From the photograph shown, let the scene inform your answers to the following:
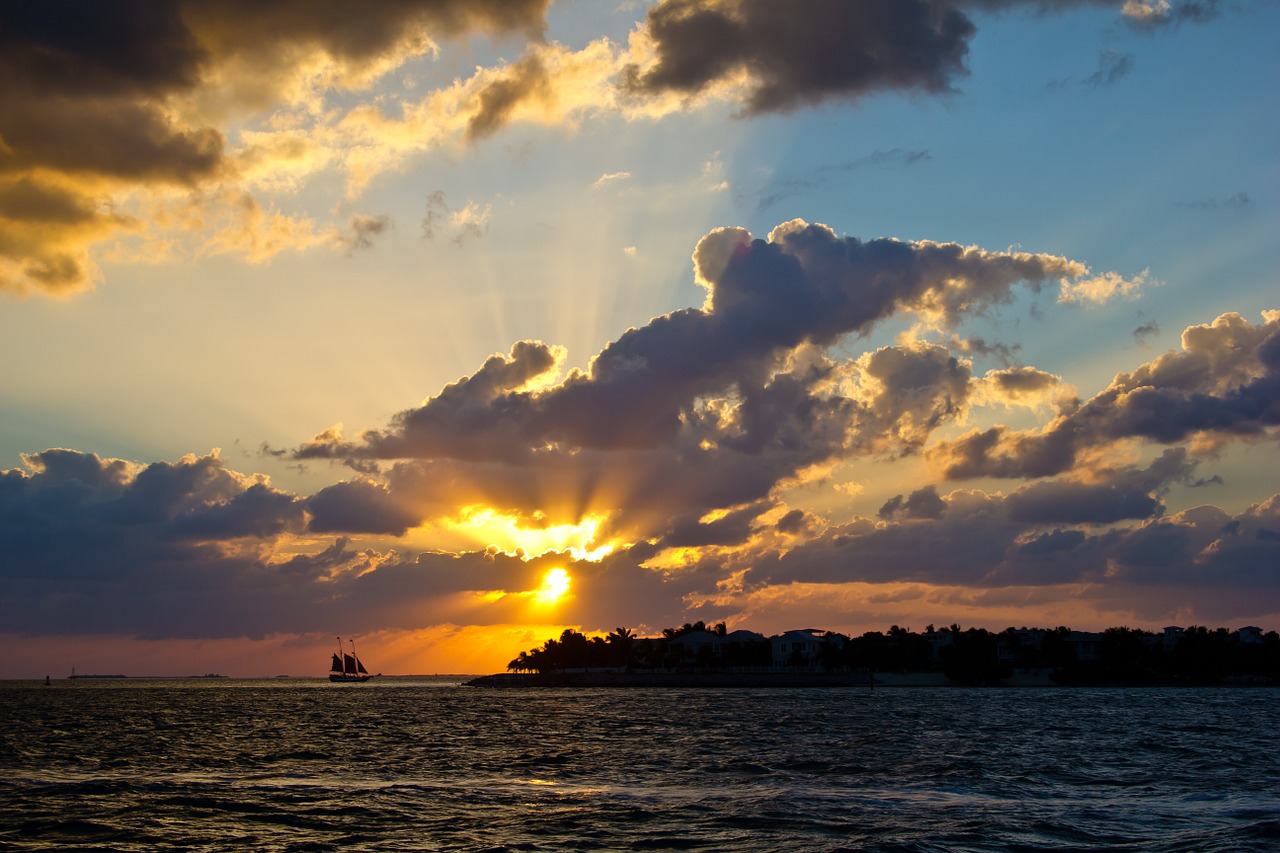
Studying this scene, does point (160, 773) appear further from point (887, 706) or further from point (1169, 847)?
point (887, 706)

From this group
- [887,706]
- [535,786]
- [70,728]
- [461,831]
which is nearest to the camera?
[461,831]

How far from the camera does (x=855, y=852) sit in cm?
4116

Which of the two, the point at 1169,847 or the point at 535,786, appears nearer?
the point at 1169,847

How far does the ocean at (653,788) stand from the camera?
44.9 meters

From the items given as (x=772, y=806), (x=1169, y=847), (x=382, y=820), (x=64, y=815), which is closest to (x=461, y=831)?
(x=382, y=820)

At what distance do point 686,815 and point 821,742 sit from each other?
44050 millimetres

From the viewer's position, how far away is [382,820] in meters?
49.4

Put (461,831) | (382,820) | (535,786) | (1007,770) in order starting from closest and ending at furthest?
(461,831) < (382,820) < (535,786) < (1007,770)

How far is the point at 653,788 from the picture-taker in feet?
197

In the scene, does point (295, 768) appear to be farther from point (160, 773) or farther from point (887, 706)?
point (887, 706)

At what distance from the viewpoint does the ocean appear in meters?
44.9

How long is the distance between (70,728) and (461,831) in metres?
96.8

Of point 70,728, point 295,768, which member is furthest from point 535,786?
point 70,728

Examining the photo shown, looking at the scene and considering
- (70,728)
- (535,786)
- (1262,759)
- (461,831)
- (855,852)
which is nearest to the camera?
(855,852)
